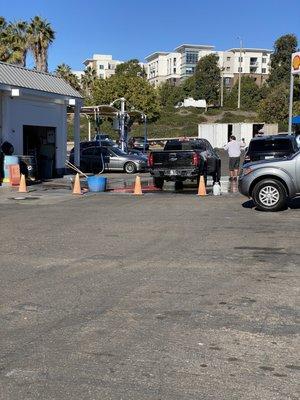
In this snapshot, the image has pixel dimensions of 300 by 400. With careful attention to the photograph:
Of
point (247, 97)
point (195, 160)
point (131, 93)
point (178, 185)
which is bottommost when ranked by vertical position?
point (178, 185)

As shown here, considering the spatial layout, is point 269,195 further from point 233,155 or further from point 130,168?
point 130,168

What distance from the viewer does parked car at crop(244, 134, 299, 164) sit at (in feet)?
57.9

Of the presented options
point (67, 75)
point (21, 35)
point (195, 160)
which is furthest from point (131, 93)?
point (195, 160)

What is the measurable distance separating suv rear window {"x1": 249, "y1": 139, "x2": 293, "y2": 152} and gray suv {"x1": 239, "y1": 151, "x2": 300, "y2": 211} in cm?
489

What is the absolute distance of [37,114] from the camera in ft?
77.2

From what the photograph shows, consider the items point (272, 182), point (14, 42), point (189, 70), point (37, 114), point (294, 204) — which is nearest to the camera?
point (272, 182)

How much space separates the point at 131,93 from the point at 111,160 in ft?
170

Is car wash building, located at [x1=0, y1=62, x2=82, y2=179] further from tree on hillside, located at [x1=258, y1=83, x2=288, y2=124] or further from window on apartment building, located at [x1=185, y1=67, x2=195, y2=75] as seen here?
window on apartment building, located at [x1=185, y1=67, x2=195, y2=75]

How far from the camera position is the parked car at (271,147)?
17.6 metres

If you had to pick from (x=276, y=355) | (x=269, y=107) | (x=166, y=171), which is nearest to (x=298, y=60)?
(x=166, y=171)

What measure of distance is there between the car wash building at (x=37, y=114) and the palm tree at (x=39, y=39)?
1134 inches

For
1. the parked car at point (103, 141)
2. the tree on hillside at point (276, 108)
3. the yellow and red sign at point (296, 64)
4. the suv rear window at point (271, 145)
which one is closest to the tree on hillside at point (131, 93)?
the tree on hillside at point (276, 108)

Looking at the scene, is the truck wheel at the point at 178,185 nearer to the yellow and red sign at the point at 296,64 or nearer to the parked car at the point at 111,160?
the yellow and red sign at the point at 296,64

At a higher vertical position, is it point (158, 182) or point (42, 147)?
point (42, 147)
